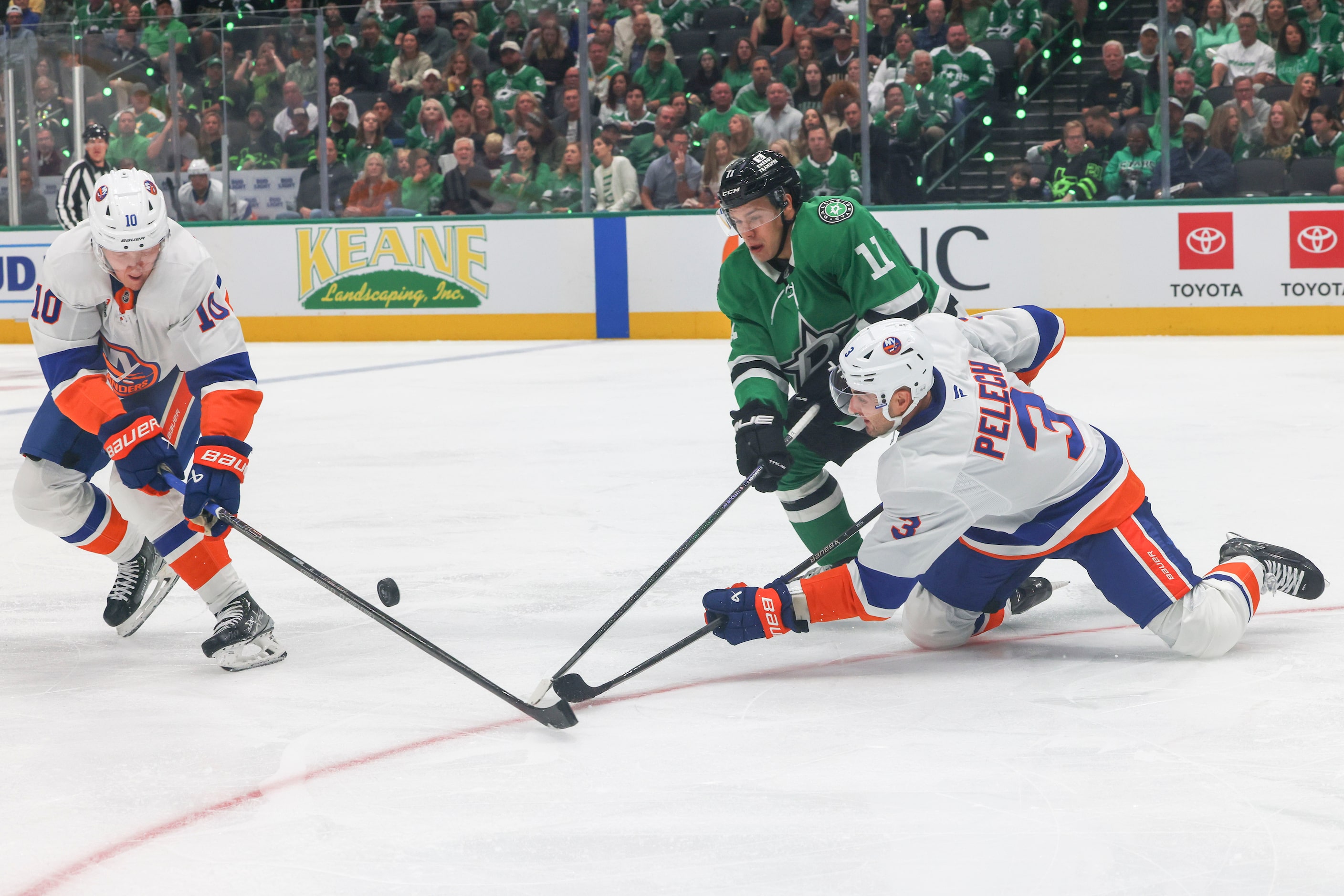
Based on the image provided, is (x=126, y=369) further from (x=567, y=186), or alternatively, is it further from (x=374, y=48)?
(x=374, y=48)

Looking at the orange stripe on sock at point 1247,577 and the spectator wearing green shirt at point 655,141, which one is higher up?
the spectator wearing green shirt at point 655,141

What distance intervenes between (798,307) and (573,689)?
3.91ft

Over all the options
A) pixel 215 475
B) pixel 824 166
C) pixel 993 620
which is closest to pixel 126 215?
pixel 215 475

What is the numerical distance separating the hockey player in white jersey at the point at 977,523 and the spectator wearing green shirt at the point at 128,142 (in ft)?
31.8

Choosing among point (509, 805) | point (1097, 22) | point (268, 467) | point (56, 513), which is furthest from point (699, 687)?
point (1097, 22)

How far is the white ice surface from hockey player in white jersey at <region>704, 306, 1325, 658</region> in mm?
114

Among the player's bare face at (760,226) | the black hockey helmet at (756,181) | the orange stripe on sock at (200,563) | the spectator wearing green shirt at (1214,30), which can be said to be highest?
the spectator wearing green shirt at (1214,30)

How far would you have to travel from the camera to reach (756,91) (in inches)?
425

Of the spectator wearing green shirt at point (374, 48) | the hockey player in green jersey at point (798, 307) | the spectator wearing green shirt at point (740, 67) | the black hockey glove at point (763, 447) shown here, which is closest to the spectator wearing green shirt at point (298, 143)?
the spectator wearing green shirt at point (374, 48)

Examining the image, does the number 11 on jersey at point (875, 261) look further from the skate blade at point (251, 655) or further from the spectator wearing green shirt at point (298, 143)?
the spectator wearing green shirt at point (298, 143)

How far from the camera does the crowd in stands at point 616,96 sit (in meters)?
10.1

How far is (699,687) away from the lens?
118 inches

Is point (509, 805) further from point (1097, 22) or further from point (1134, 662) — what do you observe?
point (1097, 22)

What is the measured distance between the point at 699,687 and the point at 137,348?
4.99ft
